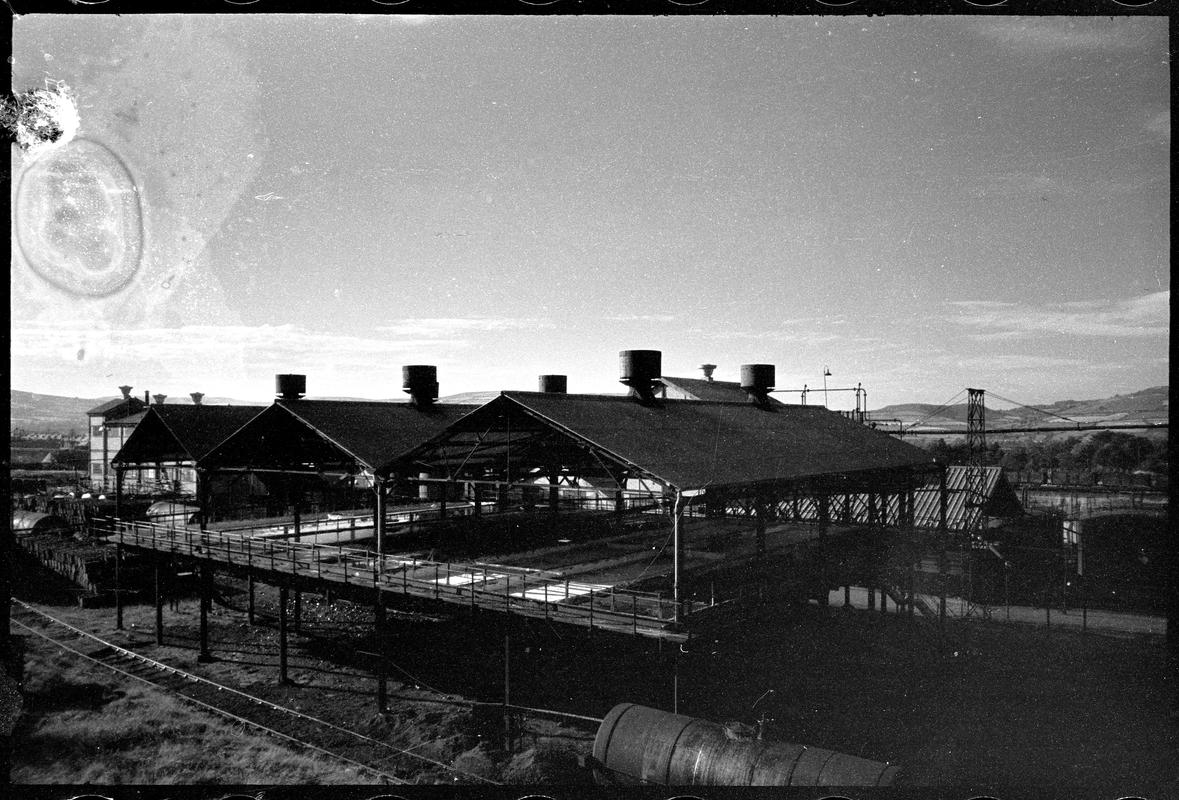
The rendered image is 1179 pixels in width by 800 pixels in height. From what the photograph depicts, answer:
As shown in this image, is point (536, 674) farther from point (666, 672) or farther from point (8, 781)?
point (8, 781)

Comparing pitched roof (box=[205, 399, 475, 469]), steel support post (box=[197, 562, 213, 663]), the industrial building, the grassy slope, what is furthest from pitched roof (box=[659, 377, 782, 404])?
the industrial building

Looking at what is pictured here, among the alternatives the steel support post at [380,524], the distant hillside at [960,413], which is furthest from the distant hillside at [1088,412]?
the steel support post at [380,524]

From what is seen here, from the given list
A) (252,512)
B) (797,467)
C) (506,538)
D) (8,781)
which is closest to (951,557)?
(797,467)

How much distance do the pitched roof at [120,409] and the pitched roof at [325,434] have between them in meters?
40.0

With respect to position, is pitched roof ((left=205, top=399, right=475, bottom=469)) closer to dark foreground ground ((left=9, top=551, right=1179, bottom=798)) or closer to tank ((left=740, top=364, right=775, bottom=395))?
dark foreground ground ((left=9, top=551, right=1179, bottom=798))

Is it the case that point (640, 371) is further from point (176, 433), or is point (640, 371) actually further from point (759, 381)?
point (176, 433)

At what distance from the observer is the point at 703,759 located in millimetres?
11453

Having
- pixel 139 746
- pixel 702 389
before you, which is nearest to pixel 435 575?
pixel 139 746

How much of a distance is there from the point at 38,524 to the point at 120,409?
1968cm

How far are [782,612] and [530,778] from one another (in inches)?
288

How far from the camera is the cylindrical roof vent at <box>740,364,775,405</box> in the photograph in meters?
29.0

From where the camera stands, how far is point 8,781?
25.0 feet

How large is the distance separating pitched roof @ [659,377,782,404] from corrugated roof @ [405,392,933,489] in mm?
12484

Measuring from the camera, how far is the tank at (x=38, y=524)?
136 ft
